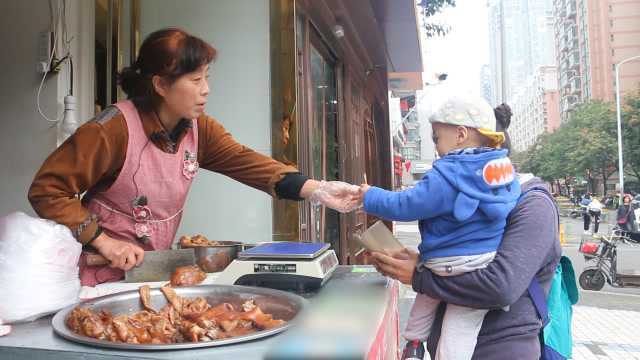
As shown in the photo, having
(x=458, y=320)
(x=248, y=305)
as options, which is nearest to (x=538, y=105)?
(x=458, y=320)

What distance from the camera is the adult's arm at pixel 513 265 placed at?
1.46 metres

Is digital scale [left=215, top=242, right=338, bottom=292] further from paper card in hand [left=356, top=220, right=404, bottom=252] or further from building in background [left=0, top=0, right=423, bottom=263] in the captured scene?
building in background [left=0, top=0, right=423, bottom=263]

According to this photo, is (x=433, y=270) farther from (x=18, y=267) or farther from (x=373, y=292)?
(x=18, y=267)

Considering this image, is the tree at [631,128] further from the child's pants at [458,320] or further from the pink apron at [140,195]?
the pink apron at [140,195]

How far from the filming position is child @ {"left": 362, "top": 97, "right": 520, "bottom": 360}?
152cm

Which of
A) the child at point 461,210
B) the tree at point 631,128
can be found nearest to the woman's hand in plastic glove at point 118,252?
the child at point 461,210

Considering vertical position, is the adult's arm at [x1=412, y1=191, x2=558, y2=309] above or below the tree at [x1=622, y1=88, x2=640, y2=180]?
below

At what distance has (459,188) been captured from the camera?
5.02 ft

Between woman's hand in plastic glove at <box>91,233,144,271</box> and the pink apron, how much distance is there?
3.9 inches

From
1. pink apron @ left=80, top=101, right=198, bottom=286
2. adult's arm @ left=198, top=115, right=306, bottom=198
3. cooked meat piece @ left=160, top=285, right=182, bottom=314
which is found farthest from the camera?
adult's arm @ left=198, top=115, right=306, bottom=198

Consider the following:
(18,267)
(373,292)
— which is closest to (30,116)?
(18,267)

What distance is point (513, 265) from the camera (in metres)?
1.46

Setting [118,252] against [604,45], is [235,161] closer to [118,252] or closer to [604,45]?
[118,252]

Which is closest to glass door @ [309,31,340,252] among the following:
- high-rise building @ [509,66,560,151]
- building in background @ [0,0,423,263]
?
building in background @ [0,0,423,263]
